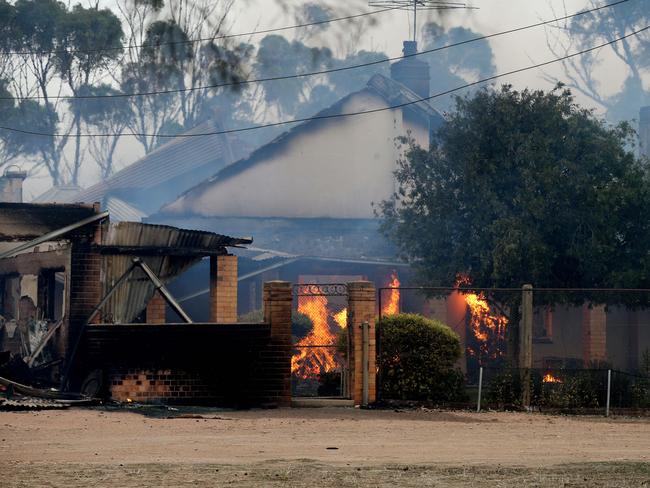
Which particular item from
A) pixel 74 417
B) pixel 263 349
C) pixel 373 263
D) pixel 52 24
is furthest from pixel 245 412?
pixel 52 24

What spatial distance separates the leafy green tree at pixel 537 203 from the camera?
28953 mm

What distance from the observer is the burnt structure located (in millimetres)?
18938

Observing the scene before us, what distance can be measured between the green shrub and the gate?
2.28 feet

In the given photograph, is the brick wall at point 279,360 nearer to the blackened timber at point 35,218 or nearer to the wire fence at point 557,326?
the blackened timber at point 35,218

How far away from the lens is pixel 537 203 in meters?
29.4

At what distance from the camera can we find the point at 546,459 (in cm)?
1285

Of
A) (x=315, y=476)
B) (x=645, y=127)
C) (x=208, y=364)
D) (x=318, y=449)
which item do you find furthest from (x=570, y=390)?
(x=645, y=127)

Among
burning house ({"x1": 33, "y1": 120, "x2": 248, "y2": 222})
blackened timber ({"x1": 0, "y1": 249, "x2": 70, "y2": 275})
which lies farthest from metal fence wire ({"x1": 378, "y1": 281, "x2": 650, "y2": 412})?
burning house ({"x1": 33, "y1": 120, "x2": 248, "y2": 222})

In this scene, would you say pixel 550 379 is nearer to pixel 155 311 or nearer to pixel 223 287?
pixel 223 287

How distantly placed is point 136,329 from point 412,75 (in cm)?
3861

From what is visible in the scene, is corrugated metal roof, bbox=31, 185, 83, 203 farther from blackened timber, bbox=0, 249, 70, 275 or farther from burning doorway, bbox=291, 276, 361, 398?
blackened timber, bbox=0, 249, 70, 275

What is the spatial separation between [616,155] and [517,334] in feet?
19.6

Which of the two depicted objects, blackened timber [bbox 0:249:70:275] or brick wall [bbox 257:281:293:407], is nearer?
brick wall [bbox 257:281:293:407]

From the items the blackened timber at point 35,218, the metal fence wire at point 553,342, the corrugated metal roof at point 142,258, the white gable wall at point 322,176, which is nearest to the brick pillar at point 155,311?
the corrugated metal roof at point 142,258
